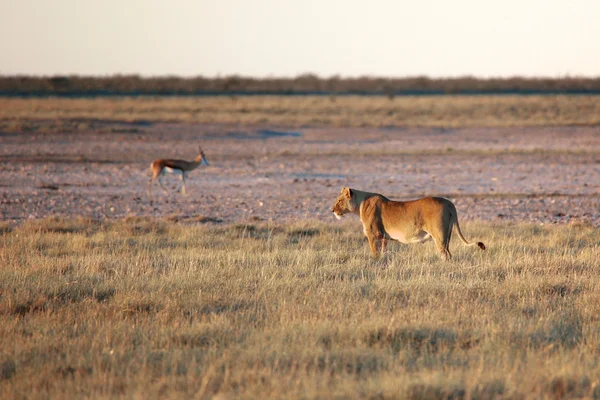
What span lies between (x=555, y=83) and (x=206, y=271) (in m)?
91.2

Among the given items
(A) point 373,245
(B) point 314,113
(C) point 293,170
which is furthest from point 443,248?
(B) point 314,113

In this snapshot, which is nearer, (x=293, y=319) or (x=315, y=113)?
(x=293, y=319)

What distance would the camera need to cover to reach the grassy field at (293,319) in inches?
237

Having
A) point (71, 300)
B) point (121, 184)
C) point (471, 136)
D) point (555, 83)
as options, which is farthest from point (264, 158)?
point (555, 83)

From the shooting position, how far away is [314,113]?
1882 inches

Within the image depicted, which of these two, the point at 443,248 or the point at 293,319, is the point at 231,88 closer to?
the point at 443,248

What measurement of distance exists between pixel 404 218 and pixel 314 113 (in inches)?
1465

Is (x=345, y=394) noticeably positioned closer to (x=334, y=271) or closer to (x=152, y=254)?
(x=334, y=271)

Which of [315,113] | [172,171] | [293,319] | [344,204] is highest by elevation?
[344,204]

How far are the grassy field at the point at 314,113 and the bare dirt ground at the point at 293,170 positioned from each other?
247 centimetres

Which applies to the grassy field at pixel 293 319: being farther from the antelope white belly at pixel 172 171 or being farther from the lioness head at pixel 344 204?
the antelope white belly at pixel 172 171

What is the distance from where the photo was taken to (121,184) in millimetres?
21734

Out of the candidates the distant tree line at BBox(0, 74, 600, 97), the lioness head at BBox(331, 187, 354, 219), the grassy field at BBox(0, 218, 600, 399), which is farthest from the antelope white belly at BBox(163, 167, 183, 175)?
the distant tree line at BBox(0, 74, 600, 97)

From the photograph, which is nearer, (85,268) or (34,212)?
(85,268)
